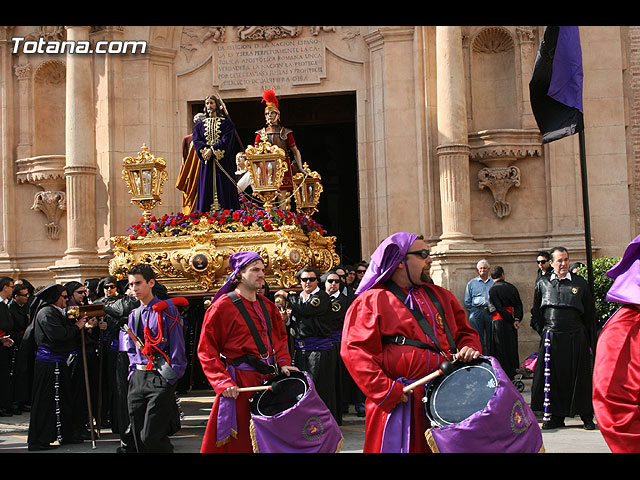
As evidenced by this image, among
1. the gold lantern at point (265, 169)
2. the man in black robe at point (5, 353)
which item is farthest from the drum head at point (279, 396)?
the man in black robe at point (5, 353)

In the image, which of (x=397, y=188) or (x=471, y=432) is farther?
(x=397, y=188)

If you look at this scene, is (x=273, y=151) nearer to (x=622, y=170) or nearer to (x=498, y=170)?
(x=498, y=170)

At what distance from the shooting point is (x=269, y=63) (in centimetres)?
1731

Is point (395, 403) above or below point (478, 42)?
below

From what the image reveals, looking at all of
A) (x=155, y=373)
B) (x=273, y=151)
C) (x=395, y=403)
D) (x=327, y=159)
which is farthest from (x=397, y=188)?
(x=395, y=403)

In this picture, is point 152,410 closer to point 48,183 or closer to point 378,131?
point 378,131

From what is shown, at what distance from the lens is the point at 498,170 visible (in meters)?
16.0

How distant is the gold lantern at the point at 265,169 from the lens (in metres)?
12.5

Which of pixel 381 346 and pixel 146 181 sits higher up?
pixel 146 181

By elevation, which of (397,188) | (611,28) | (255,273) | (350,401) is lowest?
(350,401)

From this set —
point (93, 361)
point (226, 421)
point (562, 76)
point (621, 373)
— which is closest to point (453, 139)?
point (562, 76)

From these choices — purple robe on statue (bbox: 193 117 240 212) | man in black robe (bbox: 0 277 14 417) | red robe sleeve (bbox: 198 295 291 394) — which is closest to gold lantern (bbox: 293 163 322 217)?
purple robe on statue (bbox: 193 117 240 212)

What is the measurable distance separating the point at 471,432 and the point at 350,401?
762 cm

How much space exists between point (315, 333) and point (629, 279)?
632 centimetres
